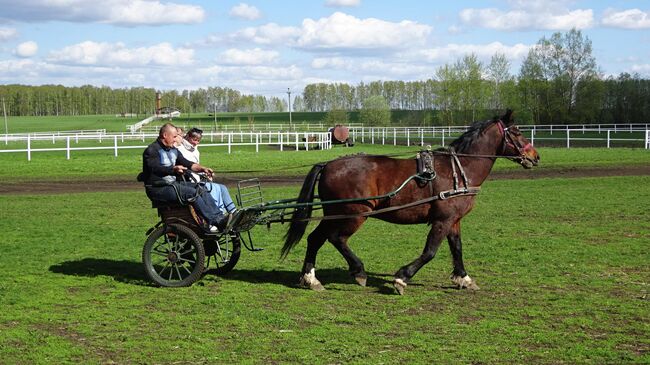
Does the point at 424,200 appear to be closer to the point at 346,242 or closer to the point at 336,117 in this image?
the point at 346,242

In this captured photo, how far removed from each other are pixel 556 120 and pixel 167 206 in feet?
254

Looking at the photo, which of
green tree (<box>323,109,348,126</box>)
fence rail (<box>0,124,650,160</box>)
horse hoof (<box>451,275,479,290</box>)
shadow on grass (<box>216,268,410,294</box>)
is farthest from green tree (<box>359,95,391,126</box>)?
horse hoof (<box>451,275,479,290</box>)

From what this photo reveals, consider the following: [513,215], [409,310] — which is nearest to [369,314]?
[409,310]

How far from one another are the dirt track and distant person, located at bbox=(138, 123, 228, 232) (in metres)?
14.6

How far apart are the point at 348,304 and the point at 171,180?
2.84 meters

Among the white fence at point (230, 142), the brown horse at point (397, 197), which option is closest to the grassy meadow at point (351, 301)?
the brown horse at point (397, 197)

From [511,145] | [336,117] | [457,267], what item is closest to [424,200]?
[457,267]

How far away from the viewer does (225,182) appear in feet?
82.7

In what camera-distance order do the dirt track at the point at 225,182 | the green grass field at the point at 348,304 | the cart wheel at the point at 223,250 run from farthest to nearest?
1. the dirt track at the point at 225,182
2. the cart wheel at the point at 223,250
3. the green grass field at the point at 348,304

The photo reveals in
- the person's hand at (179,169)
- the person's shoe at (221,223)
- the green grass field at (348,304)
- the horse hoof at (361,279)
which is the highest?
the person's hand at (179,169)

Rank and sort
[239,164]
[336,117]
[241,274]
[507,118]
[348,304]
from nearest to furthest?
[348,304], [507,118], [241,274], [239,164], [336,117]

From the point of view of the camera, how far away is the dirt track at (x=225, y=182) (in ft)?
78.5

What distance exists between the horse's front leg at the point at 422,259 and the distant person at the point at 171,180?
238 centimetres

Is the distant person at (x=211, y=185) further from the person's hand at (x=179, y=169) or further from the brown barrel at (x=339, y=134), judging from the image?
the brown barrel at (x=339, y=134)
